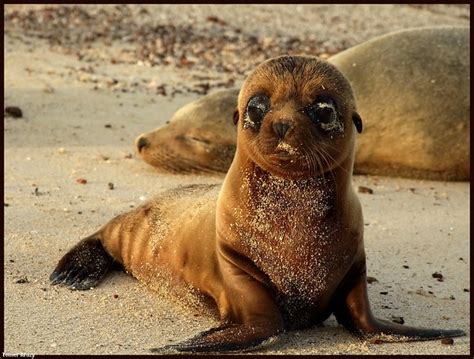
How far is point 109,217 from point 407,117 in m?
2.54

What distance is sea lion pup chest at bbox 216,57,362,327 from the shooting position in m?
3.93

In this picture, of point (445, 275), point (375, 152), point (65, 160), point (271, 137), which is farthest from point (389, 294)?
point (65, 160)

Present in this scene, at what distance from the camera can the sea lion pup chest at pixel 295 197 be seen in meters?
3.93

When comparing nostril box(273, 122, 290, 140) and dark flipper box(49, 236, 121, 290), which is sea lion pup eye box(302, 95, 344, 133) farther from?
dark flipper box(49, 236, 121, 290)

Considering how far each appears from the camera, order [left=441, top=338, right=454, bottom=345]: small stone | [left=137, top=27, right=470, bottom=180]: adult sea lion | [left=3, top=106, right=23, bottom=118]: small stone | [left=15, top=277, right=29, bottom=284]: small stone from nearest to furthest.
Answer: [left=441, top=338, right=454, bottom=345]: small stone
[left=15, top=277, right=29, bottom=284]: small stone
[left=137, top=27, right=470, bottom=180]: adult sea lion
[left=3, top=106, right=23, bottom=118]: small stone

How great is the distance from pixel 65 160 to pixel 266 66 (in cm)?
369

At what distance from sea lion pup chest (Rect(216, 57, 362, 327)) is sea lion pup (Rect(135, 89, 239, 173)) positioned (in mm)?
3479

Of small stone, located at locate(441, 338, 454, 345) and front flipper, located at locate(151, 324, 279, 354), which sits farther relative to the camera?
small stone, located at locate(441, 338, 454, 345)

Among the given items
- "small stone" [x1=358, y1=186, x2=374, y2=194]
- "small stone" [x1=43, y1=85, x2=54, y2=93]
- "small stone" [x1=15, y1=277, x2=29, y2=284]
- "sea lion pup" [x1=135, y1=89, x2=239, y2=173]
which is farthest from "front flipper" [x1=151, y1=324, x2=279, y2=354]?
"small stone" [x1=43, y1=85, x2=54, y2=93]

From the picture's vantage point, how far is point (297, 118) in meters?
3.82

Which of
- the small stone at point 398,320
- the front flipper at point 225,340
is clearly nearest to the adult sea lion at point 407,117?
the small stone at point 398,320

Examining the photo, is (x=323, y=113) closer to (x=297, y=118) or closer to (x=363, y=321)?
(x=297, y=118)

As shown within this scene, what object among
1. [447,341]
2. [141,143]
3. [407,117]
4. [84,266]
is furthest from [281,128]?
[141,143]

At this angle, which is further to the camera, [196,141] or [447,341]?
[196,141]
